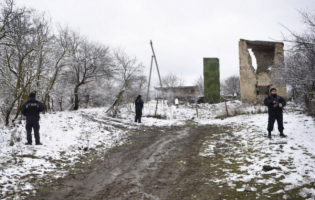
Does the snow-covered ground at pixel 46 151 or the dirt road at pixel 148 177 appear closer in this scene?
the dirt road at pixel 148 177

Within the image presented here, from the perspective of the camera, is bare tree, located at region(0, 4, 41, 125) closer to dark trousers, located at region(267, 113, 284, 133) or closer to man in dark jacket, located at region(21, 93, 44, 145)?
man in dark jacket, located at region(21, 93, 44, 145)

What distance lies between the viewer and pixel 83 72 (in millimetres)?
20266

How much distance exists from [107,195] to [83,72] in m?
17.8

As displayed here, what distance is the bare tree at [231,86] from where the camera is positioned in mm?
57750

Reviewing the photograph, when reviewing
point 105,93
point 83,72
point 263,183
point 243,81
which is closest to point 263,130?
point 263,183

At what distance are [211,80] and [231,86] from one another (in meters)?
36.2

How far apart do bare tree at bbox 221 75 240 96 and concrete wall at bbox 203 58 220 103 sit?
34081mm

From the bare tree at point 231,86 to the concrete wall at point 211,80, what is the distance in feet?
112

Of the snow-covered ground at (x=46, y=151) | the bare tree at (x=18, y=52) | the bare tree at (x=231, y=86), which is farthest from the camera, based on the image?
the bare tree at (x=231, y=86)

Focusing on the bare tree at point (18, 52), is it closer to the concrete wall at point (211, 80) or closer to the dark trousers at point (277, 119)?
the dark trousers at point (277, 119)

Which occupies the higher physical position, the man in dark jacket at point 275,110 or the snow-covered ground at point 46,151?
the man in dark jacket at point 275,110

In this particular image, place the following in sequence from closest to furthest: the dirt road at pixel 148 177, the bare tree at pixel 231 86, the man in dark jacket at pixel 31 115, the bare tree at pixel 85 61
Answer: the dirt road at pixel 148 177
the man in dark jacket at pixel 31 115
the bare tree at pixel 85 61
the bare tree at pixel 231 86

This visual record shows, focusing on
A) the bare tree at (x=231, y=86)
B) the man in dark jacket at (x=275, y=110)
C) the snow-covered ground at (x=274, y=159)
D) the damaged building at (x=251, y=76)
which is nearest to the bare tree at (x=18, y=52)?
the snow-covered ground at (x=274, y=159)

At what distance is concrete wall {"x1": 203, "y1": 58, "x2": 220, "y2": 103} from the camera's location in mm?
24461
